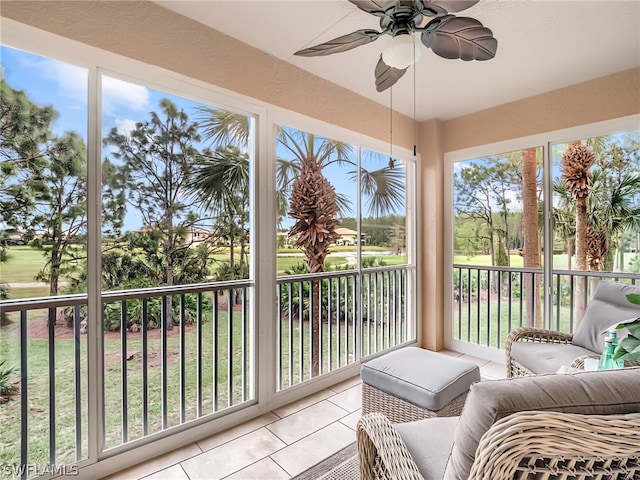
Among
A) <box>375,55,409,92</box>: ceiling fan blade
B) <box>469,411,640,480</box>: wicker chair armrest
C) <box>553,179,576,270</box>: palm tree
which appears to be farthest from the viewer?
<box>553,179,576,270</box>: palm tree

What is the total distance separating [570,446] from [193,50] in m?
2.50

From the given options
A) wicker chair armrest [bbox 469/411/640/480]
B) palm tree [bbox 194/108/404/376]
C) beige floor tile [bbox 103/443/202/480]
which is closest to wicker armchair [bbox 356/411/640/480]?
wicker chair armrest [bbox 469/411/640/480]

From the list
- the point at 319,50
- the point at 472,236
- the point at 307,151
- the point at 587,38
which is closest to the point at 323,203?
the point at 307,151

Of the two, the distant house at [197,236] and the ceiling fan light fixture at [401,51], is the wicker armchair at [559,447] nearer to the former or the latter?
the ceiling fan light fixture at [401,51]

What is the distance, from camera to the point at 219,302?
234cm

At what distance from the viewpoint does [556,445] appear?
653 millimetres

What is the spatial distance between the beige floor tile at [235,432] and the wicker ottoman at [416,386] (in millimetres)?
722

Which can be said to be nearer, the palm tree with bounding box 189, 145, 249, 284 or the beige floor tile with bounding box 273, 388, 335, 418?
the palm tree with bounding box 189, 145, 249, 284

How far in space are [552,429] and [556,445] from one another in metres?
0.03

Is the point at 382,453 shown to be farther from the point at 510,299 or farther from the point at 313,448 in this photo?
the point at 510,299

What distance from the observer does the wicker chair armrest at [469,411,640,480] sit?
2.15ft

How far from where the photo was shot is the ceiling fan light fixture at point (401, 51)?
1398 millimetres

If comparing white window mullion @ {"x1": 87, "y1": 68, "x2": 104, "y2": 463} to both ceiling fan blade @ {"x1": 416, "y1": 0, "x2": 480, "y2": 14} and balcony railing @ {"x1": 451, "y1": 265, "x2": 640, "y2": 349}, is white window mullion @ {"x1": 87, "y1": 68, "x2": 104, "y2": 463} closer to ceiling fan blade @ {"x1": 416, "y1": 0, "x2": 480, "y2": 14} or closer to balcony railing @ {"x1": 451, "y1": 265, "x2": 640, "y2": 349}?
ceiling fan blade @ {"x1": 416, "y1": 0, "x2": 480, "y2": 14}

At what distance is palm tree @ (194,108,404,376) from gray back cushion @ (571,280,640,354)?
1994mm
